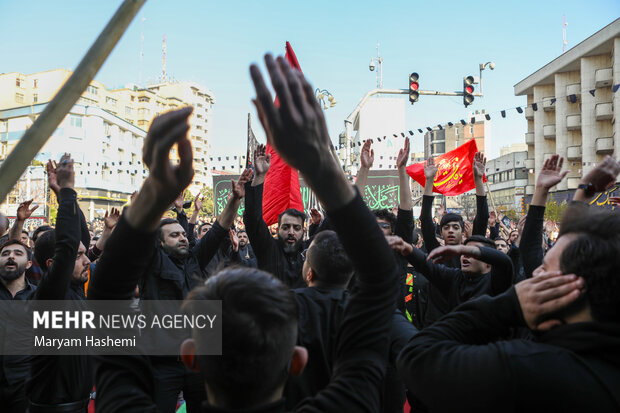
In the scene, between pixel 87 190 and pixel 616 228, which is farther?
pixel 87 190

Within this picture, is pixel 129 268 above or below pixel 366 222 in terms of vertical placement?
below

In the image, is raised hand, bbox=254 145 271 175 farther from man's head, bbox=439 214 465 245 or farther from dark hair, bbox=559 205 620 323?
dark hair, bbox=559 205 620 323

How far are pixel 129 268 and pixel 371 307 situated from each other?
0.65 m

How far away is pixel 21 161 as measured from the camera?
1.20m

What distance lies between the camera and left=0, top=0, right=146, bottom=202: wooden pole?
1.19m

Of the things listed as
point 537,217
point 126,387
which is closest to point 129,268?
point 126,387

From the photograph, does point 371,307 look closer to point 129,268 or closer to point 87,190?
point 129,268

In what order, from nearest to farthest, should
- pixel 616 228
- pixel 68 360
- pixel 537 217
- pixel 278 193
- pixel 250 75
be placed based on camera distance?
pixel 250 75 → pixel 616 228 → pixel 537 217 → pixel 68 360 → pixel 278 193

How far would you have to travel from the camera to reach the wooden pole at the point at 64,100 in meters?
1.19

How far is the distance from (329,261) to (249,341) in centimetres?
135

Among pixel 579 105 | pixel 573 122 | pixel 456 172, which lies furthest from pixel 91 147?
pixel 456 172

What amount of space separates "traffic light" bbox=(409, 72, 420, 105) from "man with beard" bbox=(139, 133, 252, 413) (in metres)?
8.45

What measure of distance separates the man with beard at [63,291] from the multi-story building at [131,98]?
35184 millimetres

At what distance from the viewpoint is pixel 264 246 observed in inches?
167
